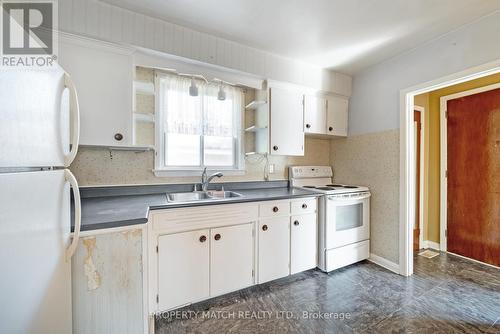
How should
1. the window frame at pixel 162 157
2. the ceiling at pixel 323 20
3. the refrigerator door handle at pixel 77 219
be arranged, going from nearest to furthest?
the refrigerator door handle at pixel 77 219 < the ceiling at pixel 323 20 < the window frame at pixel 162 157

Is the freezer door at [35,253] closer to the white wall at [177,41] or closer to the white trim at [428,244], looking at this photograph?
the white wall at [177,41]

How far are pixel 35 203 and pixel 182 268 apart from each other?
4.03 ft

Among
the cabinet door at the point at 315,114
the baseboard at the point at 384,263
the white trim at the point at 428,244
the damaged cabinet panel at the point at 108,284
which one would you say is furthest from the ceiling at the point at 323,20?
the white trim at the point at 428,244

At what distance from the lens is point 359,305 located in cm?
184

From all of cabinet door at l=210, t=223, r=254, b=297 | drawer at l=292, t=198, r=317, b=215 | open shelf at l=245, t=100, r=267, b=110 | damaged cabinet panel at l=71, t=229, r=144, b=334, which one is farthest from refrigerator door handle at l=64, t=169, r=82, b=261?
open shelf at l=245, t=100, r=267, b=110

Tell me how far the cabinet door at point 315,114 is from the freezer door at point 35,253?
2.44 metres

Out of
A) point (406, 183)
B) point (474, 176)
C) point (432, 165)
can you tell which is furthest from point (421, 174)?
point (406, 183)

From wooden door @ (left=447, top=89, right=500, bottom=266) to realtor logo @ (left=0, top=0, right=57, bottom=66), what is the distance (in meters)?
4.01

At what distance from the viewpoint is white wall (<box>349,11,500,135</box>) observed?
1831 millimetres

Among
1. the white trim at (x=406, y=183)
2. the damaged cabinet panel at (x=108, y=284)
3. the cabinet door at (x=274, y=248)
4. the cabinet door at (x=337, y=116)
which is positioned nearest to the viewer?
the damaged cabinet panel at (x=108, y=284)

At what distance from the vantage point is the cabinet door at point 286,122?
96.7 inches

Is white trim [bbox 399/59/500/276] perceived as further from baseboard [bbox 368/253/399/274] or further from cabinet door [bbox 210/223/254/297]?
cabinet door [bbox 210/223/254/297]

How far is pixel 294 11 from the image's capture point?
1.78 metres

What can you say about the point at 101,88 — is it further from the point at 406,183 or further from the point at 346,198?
the point at 406,183
